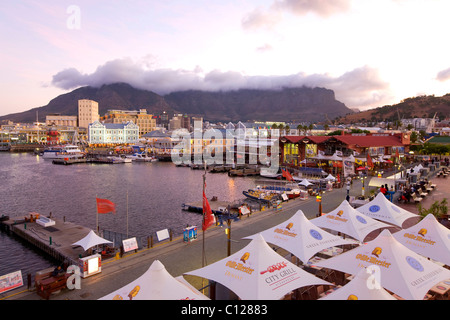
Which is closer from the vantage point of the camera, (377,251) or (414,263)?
(414,263)

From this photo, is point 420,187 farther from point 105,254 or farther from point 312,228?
point 105,254

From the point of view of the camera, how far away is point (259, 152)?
86062 millimetres

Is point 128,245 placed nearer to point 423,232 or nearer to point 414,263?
point 414,263

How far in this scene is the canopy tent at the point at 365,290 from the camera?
7797mm

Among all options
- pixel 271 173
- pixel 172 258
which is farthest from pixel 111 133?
pixel 172 258

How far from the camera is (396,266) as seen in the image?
10453 millimetres

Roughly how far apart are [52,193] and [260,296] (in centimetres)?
4903

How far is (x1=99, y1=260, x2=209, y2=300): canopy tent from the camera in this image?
8.78 meters

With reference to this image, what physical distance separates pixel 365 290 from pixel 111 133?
16567cm

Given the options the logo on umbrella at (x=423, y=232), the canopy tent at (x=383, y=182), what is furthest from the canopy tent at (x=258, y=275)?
the canopy tent at (x=383, y=182)

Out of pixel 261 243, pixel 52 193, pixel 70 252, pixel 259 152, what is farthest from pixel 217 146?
pixel 261 243

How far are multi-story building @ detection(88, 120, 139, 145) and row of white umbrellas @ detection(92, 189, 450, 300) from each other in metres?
157

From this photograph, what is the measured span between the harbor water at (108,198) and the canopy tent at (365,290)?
65.0 feet

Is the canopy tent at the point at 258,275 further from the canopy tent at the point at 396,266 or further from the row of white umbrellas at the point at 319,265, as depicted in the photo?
the canopy tent at the point at 396,266
